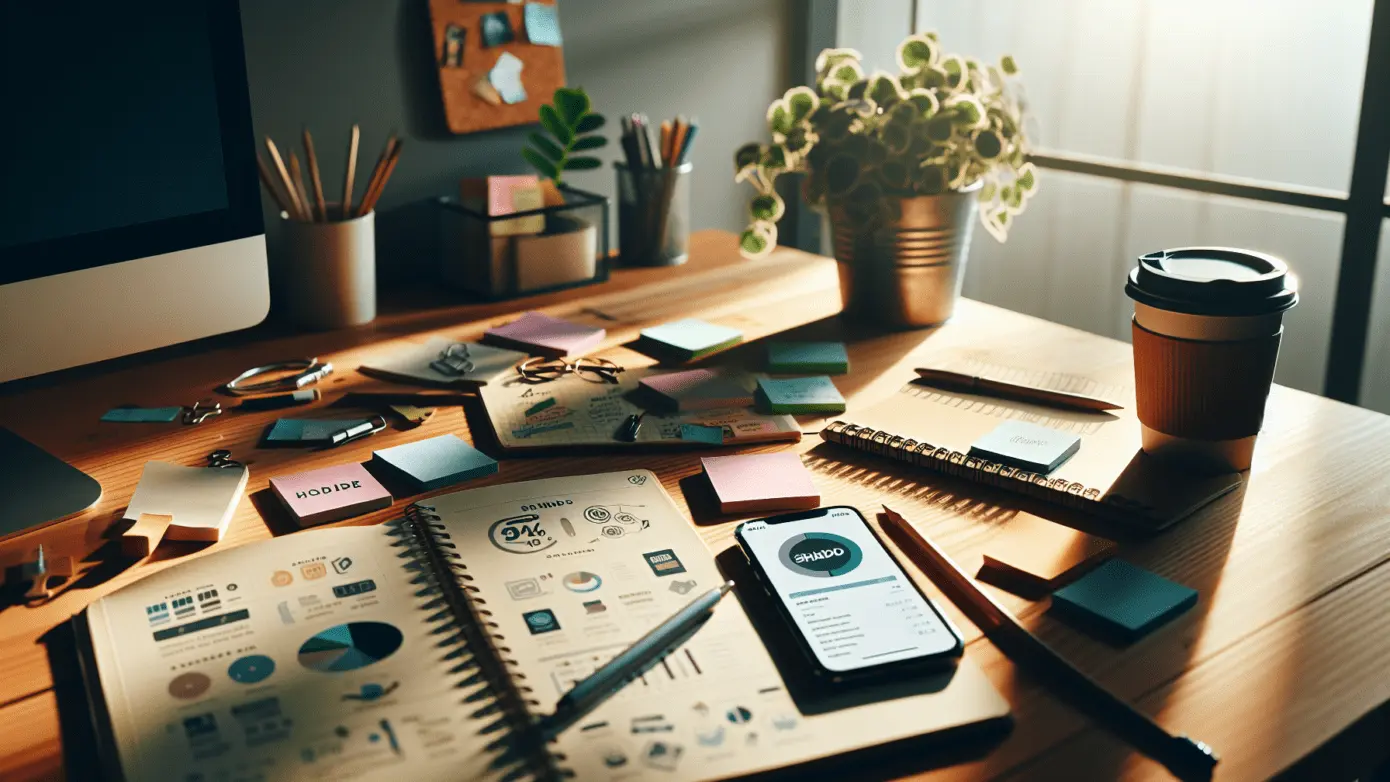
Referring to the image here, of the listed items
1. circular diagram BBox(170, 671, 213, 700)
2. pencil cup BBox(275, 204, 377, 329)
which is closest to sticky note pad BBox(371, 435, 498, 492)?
circular diagram BBox(170, 671, 213, 700)

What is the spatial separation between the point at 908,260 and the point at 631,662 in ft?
2.38

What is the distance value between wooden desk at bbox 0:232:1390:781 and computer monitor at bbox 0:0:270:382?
0.37ft

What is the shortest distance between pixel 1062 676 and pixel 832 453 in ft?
1.12

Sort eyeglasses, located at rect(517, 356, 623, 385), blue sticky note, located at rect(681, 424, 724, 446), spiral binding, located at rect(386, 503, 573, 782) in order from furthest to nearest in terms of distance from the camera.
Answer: eyeglasses, located at rect(517, 356, 623, 385), blue sticky note, located at rect(681, 424, 724, 446), spiral binding, located at rect(386, 503, 573, 782)

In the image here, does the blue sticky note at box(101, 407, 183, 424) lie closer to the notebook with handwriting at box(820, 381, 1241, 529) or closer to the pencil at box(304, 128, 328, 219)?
the pencil at box(304, 128, 328, 219)

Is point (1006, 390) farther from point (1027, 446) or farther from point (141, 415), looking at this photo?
point (141, 415)

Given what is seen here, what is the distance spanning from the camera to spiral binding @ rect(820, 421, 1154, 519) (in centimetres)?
83

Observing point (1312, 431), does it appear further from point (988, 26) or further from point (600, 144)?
point (988, 26)

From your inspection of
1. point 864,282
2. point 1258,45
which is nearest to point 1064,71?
point 1258,45

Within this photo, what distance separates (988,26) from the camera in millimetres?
1950

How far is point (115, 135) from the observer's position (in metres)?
0.90

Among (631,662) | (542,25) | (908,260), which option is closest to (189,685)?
(631,662)

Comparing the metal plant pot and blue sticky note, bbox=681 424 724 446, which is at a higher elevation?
the metal plant pot

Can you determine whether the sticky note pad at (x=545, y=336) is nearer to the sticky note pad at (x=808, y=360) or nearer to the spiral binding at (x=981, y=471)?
the sticky note pad at (x=808, y=360)
